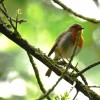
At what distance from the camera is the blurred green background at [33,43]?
463cm

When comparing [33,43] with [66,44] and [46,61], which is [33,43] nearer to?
[66,44]

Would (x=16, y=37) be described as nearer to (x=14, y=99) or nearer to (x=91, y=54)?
(x=14, y=99)

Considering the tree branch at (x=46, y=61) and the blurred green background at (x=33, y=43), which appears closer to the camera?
the tree branch at (x=46, y=61)

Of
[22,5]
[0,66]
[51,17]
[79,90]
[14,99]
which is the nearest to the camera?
[79,90]

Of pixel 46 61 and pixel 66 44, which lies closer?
pixel 46 61

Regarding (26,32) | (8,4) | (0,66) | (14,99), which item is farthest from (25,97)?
(8,4)

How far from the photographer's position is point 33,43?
17.4ft

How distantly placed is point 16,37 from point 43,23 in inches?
137

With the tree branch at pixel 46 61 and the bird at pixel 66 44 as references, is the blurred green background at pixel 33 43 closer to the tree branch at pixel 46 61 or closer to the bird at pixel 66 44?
the bird at pixel 66 44

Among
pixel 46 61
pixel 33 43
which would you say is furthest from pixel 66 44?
pixel 46 61

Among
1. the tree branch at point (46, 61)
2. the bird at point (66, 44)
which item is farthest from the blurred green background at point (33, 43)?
the tree branch at point (46, 61)

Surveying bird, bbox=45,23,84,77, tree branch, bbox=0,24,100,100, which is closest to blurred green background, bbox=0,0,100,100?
bird, bbox=45,23,84,77

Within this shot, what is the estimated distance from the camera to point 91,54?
5.90 m

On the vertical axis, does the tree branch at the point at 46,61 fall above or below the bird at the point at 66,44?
below
